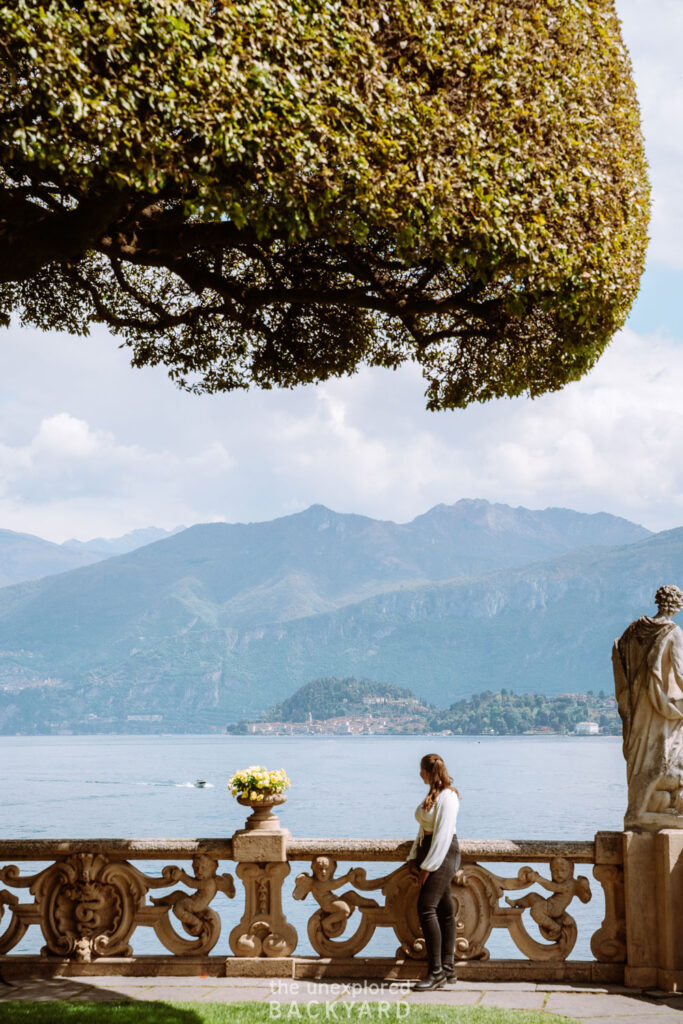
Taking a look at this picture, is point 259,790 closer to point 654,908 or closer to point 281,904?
point 281,904

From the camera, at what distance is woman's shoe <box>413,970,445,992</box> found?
7973mm

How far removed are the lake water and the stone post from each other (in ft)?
74.0

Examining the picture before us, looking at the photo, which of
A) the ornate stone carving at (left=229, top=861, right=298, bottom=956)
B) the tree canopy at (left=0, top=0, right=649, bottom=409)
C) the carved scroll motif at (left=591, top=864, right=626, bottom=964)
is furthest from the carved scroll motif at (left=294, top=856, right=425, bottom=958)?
the tree canopy at (left=0, top=0, right=649, bottom=409)

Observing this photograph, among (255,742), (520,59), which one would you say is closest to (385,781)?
(255,742)

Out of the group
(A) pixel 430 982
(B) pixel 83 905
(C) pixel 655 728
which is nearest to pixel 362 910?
(A) pixel 430 982

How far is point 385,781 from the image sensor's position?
10656 centimetres

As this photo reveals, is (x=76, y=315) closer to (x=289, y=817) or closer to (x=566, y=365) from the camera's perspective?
(x=566, y=365)

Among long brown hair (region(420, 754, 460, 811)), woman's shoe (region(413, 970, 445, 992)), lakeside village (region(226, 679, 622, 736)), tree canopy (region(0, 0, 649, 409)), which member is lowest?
lakeside village (region(226, 679, 622, 736))

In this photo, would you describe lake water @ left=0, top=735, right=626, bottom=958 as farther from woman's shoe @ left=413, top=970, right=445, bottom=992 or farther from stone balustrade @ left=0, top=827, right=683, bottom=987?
woman's shoe @ left=413, top=970, right=445, bottom=992

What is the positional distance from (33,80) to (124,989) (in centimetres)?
596

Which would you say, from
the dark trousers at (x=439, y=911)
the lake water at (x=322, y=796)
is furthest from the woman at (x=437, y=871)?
the lake water at (x=322, y=796)

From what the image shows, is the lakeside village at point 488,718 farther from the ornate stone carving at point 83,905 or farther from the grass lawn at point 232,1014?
the grass lawn at point 232,1014

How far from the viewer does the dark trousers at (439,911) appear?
26.2 ft

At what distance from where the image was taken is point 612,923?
833cm
